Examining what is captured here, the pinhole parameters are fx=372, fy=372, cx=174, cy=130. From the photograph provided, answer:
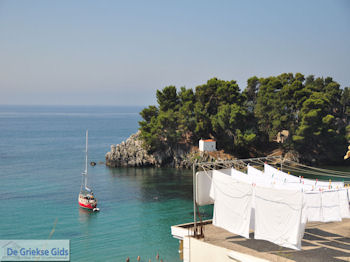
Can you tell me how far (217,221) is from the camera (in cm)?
1825

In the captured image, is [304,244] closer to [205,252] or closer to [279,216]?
[279,216]

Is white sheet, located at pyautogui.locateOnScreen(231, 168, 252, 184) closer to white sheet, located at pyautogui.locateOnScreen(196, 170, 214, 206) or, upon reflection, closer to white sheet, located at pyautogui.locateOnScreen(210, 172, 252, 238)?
white sheet, located at pyautogui.locateOnScreen(196, 170, 214, 206)

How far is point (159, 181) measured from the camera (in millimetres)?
48250

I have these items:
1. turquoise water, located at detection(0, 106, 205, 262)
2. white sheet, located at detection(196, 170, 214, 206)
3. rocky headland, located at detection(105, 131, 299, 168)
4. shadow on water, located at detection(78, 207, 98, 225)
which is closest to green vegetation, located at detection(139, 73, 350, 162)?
rocky headland, located at detection(105, 131, 299, 168)

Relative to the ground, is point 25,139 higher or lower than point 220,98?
lower

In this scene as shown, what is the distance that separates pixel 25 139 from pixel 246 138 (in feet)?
214

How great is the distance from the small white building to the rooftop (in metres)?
34.0

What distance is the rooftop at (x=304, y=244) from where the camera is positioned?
16.1 metres

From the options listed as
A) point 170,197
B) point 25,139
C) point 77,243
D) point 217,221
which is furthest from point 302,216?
point 25,139

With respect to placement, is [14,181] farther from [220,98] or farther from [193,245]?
[193,245]

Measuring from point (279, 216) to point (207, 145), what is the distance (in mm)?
38393

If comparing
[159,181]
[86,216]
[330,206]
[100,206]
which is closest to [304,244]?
[330,206]

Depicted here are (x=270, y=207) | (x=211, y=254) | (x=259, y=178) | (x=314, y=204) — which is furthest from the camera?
(x=259, y=178)

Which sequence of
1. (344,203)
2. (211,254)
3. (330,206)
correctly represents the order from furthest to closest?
(344,203) < (330,206) < (211,254)
